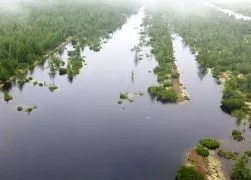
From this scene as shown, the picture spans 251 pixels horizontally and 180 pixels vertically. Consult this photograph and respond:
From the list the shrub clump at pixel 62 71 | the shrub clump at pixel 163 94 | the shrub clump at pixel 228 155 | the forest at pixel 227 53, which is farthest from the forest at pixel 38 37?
the shrub clump at pixel 228 155

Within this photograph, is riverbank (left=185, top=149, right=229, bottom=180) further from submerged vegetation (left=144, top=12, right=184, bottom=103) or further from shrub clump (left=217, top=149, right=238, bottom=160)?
submerged vegetation (left=144, top=12, right=184, bottom=103)

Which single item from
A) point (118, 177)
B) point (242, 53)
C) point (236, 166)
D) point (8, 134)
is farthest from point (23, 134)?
point (242, 53)

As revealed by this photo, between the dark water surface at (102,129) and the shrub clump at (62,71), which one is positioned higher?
the shrub clump at (62,71)

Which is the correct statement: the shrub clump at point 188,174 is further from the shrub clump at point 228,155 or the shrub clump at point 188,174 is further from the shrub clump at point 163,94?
the shrub clump at point 163,94

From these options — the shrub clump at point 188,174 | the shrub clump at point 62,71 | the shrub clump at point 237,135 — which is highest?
the shrub clump at point 62,71

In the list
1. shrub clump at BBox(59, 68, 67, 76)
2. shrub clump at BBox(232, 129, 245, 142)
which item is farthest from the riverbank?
shrub clump at BBox(59, 68, 67, 76)
